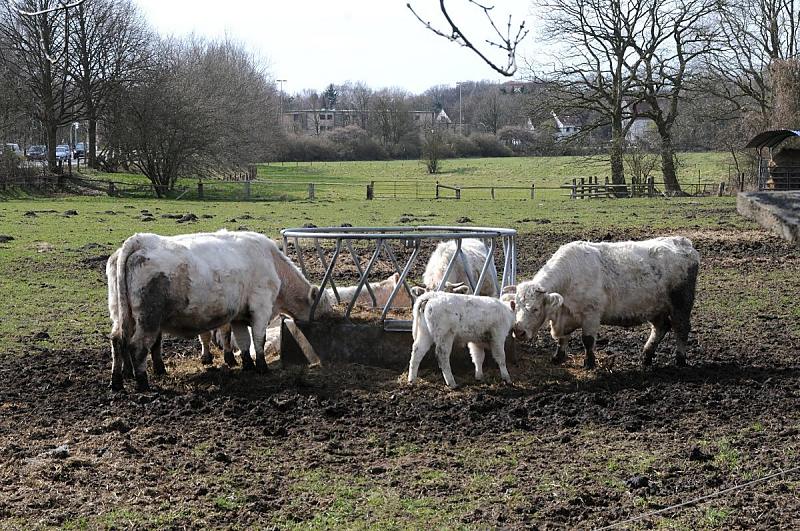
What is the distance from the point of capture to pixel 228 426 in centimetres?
862

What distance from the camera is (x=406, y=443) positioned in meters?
8.15

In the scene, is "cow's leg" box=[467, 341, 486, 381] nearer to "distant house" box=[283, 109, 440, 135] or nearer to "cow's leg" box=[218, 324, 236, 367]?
"cow's leg" box=[218, 324, 236, 367]

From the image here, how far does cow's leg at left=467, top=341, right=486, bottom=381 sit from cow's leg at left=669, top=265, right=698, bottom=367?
2326mm

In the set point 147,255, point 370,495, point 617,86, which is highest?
point 617,86

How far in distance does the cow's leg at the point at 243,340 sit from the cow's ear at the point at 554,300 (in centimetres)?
330

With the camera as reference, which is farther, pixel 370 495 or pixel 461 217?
pixel 461 217

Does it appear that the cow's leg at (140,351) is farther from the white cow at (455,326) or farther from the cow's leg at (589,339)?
the cow's leg at (589,339)

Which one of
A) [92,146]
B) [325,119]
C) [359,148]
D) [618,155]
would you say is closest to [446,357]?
[618,155]

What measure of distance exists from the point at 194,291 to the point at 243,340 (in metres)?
1.07

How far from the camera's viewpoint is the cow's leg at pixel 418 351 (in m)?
9.98

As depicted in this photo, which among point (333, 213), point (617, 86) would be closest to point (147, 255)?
point (333, 213)

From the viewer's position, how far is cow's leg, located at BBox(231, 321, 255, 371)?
10922mm

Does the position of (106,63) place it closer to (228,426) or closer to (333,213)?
(333,213)

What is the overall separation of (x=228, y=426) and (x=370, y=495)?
222cm
